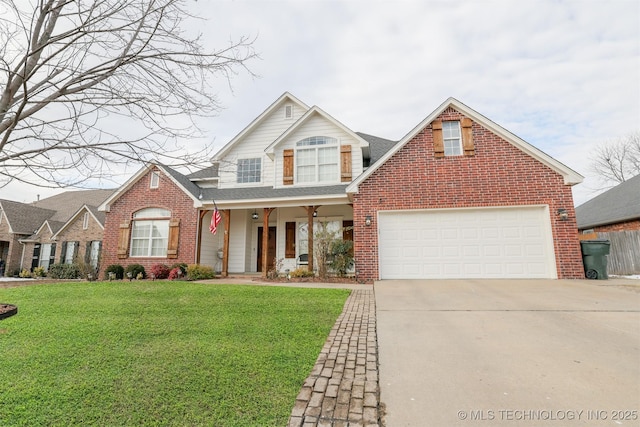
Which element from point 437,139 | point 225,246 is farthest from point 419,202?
point 225,246

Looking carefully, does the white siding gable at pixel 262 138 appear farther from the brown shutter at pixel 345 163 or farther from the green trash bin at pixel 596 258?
the green trash bin at pixel 596 258

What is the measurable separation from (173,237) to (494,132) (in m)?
12.7

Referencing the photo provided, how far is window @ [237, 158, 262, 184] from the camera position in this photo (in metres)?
13.7

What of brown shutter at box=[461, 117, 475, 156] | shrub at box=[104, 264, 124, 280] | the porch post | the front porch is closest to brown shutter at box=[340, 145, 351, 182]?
the front porch

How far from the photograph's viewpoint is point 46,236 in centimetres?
1902

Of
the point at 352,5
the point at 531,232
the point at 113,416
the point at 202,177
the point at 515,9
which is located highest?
the point at 515,9

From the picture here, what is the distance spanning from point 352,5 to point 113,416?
790 cm

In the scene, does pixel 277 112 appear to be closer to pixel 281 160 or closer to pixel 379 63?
pixel 281 160

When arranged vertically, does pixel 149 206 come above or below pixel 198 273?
above

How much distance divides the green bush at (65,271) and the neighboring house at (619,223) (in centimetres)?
2102

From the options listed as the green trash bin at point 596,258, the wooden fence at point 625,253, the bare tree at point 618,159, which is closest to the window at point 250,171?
the green trash bin at point 596,258

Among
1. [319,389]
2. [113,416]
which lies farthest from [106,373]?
[319,389]

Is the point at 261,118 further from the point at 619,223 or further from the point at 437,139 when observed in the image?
the point at 619,223

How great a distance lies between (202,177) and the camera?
46.7 ft
